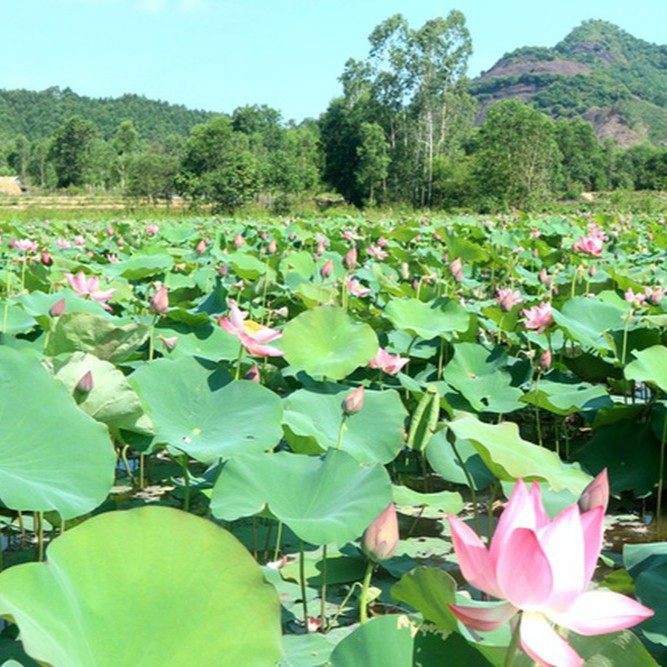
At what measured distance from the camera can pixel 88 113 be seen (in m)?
103

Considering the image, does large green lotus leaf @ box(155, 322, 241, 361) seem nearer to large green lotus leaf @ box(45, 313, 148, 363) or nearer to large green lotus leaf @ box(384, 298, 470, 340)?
large green lotus leaf @ box(45, 313, 148, 363)

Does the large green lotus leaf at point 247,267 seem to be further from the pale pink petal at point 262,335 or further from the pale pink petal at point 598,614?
the pale pink petal at point 598,614

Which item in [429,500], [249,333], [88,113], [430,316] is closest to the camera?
[429,500]

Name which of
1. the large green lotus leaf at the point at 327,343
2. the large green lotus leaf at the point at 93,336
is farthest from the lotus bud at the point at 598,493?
the large green lotus leaf at the point at 93,336

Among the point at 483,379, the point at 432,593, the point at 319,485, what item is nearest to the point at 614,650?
the point at 432,593

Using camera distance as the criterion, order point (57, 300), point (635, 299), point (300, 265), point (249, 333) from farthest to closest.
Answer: point (300, 265) → point (635, 299) → point (57, 300) → point (249, 333)

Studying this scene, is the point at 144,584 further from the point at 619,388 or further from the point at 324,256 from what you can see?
the point at 324,256

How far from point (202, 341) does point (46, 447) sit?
1.13 m

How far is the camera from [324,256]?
3846 millimetres

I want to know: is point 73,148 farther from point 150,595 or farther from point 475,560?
point 475,560

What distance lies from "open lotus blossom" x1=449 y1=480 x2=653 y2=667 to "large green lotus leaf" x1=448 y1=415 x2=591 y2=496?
0.53m

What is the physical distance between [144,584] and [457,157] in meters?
34.7

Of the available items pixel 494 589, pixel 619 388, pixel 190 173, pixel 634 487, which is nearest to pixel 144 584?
pixel 494 589

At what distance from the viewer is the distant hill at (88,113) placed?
97.9 metres
